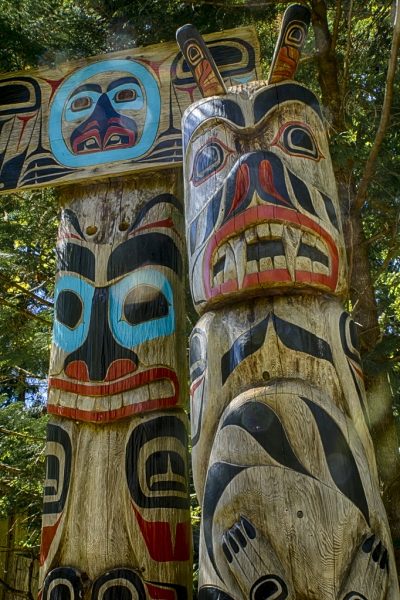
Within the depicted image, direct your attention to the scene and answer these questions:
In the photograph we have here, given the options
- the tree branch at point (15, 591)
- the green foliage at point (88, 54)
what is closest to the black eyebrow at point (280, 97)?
the green foliage at point (88, 54)

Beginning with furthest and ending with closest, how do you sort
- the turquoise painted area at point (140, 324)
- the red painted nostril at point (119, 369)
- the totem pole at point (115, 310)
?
the turquoise painted area at point (140, 324)
the red painted nostril at point (119, 369)
the totem pole at point (115, 310)

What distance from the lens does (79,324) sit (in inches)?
169

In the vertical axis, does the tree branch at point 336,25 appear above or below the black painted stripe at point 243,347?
above

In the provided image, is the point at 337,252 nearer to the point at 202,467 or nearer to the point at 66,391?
the point at 202,467

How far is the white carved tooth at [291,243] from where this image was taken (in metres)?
3.03

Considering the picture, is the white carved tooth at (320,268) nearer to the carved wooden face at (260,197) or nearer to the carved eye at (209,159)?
the carved wooden face at (260,197)

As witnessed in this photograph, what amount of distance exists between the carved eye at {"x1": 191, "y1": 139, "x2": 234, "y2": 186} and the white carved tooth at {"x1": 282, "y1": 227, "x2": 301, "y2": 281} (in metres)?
0.59

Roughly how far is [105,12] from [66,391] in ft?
14.4

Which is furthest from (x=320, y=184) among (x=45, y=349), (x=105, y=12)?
(x=105, y=12)

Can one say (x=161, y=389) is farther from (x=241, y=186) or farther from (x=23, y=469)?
(x=23, y=469)

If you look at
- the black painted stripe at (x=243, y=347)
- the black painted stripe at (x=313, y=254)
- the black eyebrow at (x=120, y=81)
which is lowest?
the black painted stripe at (x=243, y=347)

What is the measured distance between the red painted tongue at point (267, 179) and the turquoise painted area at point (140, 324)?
1366mm

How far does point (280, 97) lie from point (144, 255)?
1473 mm

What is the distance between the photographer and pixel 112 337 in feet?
13.7
